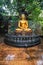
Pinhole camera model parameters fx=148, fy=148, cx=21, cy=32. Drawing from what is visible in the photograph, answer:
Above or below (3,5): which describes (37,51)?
below

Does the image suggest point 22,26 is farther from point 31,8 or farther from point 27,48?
point 27,48

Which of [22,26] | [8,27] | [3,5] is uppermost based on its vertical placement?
[3,5]

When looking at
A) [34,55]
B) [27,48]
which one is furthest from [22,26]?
[34,55]

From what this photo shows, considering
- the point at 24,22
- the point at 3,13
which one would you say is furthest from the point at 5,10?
the point at 24,22

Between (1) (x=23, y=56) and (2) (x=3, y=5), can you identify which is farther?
(2) (x=3, y=5)

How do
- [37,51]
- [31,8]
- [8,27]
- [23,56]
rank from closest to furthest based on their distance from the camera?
[23,56], [37,51], [31,8], [8,27]

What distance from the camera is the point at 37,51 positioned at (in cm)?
245

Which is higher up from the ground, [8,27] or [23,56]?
[23,56]

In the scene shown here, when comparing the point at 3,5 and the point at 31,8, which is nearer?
the point at 31,8

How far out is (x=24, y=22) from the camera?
301cm

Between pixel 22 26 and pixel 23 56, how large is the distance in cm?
97

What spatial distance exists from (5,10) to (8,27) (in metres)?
0.42

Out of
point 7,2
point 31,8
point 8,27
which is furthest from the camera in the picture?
point 8,27

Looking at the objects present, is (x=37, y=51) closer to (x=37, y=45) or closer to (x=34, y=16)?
(x=37, y=45)
